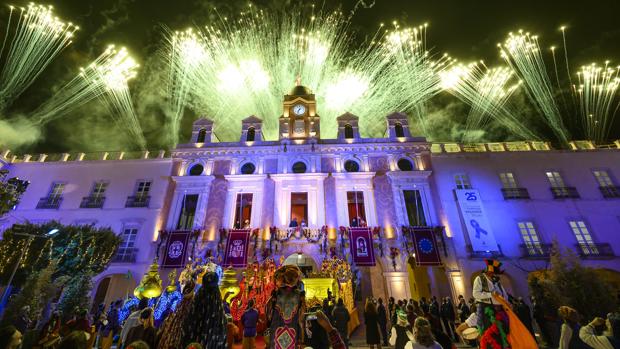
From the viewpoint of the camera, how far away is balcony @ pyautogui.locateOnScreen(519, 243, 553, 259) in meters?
16.1

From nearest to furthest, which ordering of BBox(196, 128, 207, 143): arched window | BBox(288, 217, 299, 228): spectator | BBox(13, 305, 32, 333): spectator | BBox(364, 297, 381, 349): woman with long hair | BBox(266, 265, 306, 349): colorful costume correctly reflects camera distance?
BBox(266, 265, 306, 349): colorful costume → BBox(364, 297, 381, 349): woman with long hair → BBox(13, 305, 32, 333): spectator → BBox(288, 217, 299, 228): spectator → BBox(196, 128, 207, 143): arched window

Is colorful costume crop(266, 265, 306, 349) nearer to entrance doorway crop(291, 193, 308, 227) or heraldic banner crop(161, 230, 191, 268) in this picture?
entrance doorway crop(291, 193, 308, 227)

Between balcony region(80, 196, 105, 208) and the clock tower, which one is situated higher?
the clock tower

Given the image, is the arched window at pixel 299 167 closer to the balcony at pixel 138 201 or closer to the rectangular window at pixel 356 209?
the rectangular window at pixel 356 209

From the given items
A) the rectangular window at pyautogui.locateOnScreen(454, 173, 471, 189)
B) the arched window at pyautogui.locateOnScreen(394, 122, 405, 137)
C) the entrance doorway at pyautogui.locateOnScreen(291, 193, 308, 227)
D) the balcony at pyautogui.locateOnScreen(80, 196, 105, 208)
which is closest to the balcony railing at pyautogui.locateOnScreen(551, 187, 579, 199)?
the rectangular window at pyautogui.locateOnScreen(454, 173, 471, 189)

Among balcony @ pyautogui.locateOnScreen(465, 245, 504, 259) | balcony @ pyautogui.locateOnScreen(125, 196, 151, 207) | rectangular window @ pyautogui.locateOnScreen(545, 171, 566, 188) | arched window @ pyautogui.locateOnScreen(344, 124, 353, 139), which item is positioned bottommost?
balcony @ pyautogui.locateOnScreen(465, 245, 504, 259)

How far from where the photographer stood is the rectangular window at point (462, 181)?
60.8 ft

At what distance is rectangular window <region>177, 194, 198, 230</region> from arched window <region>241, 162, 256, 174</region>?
11.1ft

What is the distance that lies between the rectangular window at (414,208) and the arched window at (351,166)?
331cm

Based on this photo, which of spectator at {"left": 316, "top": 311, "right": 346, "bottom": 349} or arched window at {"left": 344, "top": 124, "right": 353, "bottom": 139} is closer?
spectator at {"left": 316, "top": 311, "right": 346, "bottom": 349}

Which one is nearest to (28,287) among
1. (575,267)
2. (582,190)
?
(575,267)

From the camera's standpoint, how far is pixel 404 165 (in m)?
19.5

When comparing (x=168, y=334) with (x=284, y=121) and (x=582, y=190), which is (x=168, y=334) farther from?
(x=582, y=190)

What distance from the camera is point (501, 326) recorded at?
4.92 metres
